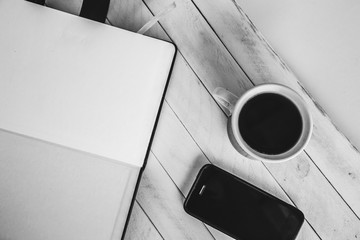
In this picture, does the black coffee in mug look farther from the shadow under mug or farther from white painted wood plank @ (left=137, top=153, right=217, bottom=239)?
white painted wood plank @ (left=137, top=153, right=217, bottom=239)

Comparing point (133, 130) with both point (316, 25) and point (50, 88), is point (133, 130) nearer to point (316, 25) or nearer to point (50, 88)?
point (50, 88)

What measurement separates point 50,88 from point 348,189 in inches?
18.9

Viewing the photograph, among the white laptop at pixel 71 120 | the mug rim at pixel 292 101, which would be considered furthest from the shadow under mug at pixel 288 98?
the white laptop at pixel 71 120

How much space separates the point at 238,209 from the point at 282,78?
0.72 feet

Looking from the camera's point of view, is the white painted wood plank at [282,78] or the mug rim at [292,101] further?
the white painted wood plank at [282,78]

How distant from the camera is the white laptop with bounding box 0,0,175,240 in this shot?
0.49 metres

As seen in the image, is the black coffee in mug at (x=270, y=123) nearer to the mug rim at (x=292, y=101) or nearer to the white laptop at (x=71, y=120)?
the mug rim at (x=292, y=101)

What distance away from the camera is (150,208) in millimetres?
537

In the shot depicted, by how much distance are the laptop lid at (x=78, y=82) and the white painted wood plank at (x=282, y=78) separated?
12cm

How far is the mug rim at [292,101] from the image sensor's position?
441 mm

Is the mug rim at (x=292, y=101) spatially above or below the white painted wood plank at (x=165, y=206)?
above

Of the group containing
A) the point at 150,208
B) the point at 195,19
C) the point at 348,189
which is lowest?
the point at 150,208

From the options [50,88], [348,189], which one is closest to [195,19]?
[50,88]

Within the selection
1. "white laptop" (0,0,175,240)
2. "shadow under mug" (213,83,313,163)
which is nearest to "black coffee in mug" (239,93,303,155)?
"shadow under mug" (213,83,313,163)
